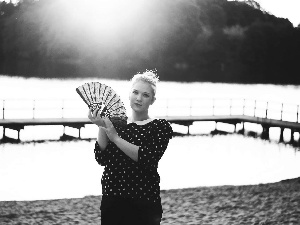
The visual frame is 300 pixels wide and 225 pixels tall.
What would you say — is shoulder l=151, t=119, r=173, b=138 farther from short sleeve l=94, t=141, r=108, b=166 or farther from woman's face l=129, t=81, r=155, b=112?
short sleeve l=94, t=141, r=108, b=166

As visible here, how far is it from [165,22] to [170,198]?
17141 cm

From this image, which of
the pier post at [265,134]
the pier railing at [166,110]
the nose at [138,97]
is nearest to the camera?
the nose at [138,97]

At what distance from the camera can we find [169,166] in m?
22.6

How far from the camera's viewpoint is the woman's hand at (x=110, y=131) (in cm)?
336

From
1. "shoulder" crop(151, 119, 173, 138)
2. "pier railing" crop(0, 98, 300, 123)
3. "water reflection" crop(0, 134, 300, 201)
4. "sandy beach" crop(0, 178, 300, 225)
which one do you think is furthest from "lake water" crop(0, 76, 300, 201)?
"shoulder" crop(151, 119, 173, 138)

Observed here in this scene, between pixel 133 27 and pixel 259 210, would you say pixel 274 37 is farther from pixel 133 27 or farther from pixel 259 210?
pixel 259 210

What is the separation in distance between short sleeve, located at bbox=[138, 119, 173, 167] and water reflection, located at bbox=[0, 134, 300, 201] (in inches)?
515

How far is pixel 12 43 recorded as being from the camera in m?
185

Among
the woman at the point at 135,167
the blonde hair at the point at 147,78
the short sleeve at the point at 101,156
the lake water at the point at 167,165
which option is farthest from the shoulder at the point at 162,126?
the lake water at the point at 167,165

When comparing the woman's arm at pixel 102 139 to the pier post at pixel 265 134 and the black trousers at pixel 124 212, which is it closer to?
the black trousers at pixel 124 212

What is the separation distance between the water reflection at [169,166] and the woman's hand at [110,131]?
43.0 ft

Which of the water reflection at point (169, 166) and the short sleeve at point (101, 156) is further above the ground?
the short sleeve at point (101, 156)

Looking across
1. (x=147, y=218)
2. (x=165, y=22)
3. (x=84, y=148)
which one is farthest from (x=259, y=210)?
(x=165, y=22)

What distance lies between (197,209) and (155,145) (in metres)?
6.25
